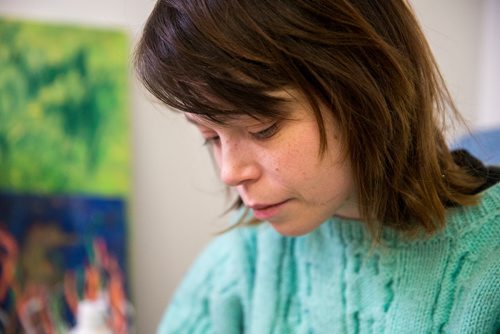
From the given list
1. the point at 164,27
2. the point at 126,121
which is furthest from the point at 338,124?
the point at 126,121

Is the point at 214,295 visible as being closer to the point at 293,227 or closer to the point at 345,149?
the point at 293,227

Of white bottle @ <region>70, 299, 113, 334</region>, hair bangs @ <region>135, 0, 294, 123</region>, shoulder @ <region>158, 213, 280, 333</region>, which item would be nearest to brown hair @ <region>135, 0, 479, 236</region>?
hair bangs @ <region>135, 0, 294, 123</region>

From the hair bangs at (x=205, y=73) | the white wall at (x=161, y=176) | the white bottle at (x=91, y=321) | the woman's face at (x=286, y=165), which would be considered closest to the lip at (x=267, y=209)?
the woman's face at (x=286, y=165)

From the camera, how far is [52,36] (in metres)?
1.02

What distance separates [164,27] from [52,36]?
2.14 feet

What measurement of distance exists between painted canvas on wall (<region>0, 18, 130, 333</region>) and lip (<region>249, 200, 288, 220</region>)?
578 mm

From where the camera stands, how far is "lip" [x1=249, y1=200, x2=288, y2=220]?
1.74 feet

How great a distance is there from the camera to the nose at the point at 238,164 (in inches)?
19.6

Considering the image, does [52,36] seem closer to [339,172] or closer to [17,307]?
[17,307]

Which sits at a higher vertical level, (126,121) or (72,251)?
(126,121)

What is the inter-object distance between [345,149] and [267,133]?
0.08m

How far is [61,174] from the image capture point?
40.1 inches

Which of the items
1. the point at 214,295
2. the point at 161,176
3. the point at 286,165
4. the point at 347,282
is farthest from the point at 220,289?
the point at 161,176

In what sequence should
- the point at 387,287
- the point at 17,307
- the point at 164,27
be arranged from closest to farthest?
the point at 164,27 → the point at 387,287 → the point at 17,307
